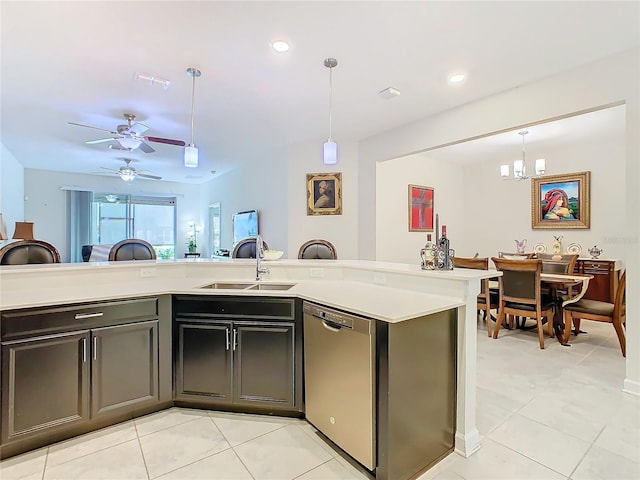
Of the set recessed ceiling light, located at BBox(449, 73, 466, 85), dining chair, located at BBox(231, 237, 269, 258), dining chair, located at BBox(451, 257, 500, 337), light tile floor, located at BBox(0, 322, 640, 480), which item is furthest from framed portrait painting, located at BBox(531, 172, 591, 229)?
dining chair, located at BBox(231, 237, 269, 258)

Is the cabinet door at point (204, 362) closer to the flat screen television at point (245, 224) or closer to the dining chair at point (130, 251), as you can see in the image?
the dining chair at point (130, 251)

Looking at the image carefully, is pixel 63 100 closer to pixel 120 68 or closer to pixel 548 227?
pixel 120 68

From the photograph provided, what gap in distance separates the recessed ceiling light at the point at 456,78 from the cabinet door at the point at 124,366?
334cm

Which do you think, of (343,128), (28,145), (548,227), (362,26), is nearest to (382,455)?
(362,26)

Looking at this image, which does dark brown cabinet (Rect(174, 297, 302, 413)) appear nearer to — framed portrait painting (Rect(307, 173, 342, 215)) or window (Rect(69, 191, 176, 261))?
framed portrait painting (Rect(307, 173, 342, 215))

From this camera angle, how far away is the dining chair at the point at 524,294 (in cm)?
355

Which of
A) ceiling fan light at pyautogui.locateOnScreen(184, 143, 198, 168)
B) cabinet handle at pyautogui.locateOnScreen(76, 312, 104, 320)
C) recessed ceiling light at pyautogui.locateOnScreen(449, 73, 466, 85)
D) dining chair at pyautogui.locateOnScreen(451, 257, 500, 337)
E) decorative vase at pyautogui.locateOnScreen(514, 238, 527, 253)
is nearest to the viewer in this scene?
cabinet handle at pyautogui.locateOnScreen(76, 312, 104, 320)

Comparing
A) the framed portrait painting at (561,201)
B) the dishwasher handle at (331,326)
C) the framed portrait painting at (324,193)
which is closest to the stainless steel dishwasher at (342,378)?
the dishwasher handle at (331,326)

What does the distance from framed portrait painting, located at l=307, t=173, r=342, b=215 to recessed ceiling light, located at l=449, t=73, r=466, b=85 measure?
2.40 metres

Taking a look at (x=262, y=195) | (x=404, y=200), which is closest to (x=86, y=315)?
(x=262, y=195)

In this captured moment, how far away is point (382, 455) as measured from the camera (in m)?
1.58

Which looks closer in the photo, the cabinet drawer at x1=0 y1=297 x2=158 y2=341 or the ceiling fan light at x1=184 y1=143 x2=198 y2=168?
the cabinet drawer at x1=0 y1=297 x2=158 y2=341

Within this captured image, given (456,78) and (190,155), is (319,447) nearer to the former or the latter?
(190,155)

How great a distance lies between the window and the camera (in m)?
7.70
